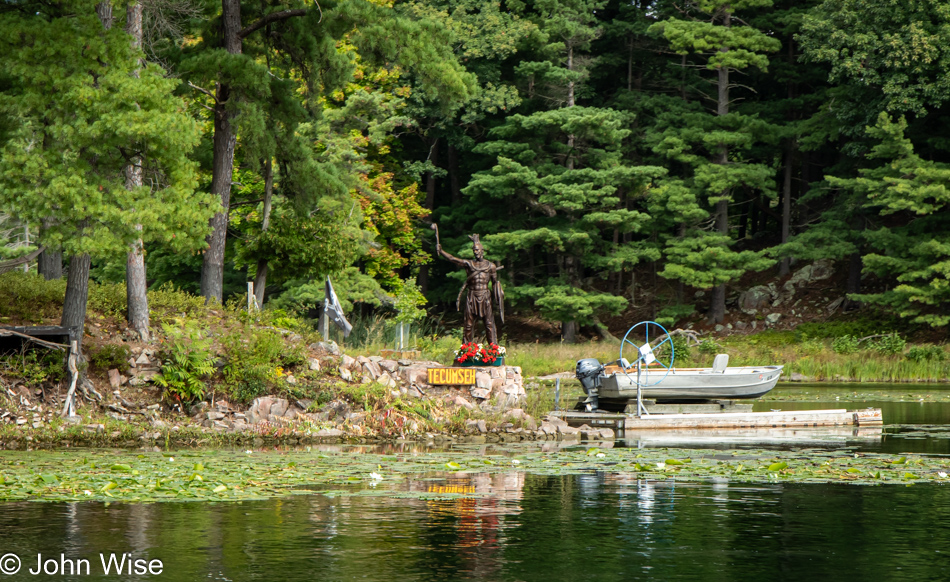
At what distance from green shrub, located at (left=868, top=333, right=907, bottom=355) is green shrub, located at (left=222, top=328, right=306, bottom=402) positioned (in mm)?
23992

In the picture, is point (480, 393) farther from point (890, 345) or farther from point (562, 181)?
point (562, 181)

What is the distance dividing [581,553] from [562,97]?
3782 centimetres

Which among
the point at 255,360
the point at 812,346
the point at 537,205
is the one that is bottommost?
the point at 255,360

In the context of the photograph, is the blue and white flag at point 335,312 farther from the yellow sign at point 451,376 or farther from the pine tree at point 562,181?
the pine tree at point 562,181

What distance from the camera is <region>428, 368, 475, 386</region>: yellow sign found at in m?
19.1

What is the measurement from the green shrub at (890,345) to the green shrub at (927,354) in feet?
1.20

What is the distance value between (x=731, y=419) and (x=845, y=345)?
17331 mm

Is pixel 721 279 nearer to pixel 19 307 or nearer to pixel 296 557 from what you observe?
pixel 19 307

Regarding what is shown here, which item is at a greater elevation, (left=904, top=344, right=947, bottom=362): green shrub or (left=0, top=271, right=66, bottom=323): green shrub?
(left=0, top=271, right=66, bottom=323): green shrub

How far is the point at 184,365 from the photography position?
1753 cm

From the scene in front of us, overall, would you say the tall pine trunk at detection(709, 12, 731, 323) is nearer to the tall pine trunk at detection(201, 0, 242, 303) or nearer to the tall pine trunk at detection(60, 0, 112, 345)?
the tall pine trunk at detection(201, 0, 242, 303)

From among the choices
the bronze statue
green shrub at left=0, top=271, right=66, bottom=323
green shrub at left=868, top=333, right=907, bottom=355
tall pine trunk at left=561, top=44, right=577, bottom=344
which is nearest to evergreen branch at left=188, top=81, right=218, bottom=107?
green shrub at left=0, top=271, right=66, bottom=323

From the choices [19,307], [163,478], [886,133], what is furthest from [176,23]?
[886,133]

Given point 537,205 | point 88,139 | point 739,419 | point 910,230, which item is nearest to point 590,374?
point 739,419
